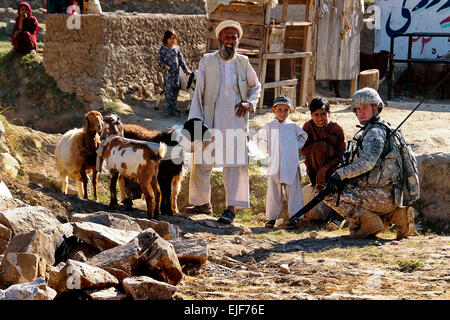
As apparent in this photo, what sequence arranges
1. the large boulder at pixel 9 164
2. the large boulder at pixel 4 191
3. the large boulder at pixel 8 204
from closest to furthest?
the large boulder at pixel 8 204 < the large boulder at pixel 4 191 < the large boulder at pixel 9 164

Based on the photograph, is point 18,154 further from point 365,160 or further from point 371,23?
point 371,23

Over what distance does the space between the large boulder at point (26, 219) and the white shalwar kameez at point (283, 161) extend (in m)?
3.05

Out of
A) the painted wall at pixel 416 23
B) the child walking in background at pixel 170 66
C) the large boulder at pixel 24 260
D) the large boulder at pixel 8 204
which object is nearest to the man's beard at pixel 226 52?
the large boulder at pixel 8 204

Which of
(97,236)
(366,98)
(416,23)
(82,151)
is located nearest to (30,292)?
(97,236)

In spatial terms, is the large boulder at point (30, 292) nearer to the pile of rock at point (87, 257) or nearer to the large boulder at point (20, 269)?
the pile of rock at point (87, 257)

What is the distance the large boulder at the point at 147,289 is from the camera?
16.0 ft

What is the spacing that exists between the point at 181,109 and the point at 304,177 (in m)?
4.52

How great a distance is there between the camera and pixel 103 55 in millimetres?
13773

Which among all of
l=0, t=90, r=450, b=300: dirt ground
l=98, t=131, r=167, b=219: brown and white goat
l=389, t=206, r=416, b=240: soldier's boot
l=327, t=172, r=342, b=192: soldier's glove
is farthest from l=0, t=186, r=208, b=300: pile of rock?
l=389, t=206, r=416, b=240: soldier's boot

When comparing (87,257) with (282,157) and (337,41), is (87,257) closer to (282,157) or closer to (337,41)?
(282,157)

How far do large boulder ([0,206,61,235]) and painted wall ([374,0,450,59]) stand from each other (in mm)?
14582

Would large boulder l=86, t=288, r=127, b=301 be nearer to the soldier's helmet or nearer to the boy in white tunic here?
the soldier's helmet

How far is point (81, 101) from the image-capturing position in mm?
13805
